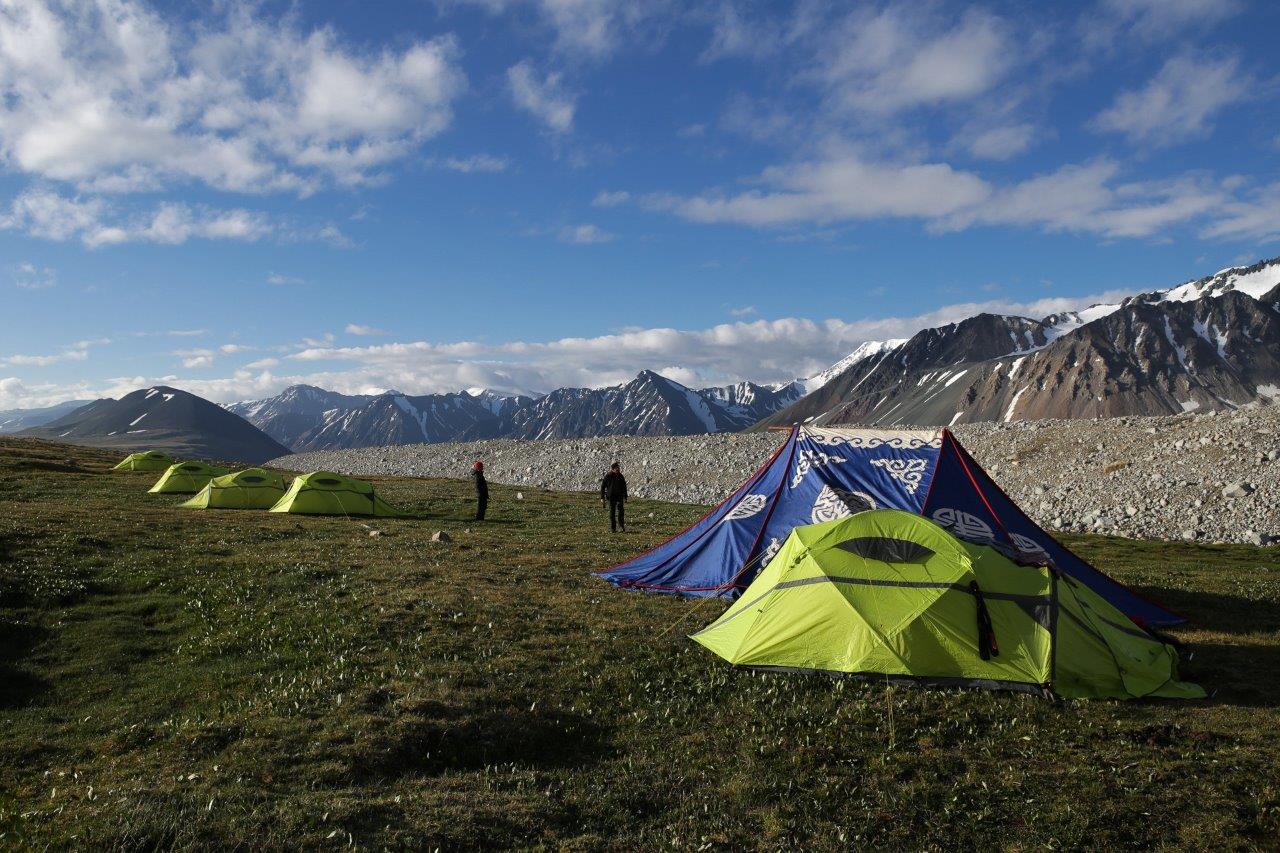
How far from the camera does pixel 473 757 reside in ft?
31.4

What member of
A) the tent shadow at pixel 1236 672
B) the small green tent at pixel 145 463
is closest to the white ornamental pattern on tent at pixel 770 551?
the tent shadow at pixel 1236 672

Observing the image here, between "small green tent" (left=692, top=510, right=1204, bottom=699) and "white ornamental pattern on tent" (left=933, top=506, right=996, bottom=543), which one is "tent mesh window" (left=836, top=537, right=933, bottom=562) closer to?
"small green tent" (left=692, top=510, right=1204, bottom=699)

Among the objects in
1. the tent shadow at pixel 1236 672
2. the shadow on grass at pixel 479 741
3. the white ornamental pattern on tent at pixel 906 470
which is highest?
the white ornamental pattern on tent at pixel 906 470

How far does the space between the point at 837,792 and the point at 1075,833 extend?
2367mm

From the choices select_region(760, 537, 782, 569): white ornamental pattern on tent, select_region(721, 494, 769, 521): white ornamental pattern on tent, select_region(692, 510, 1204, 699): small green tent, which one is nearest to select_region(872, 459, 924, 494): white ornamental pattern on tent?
select_region(721, 494, 769, 521): white ornamental pattern on tent

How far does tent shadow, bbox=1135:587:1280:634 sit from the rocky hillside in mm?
17438

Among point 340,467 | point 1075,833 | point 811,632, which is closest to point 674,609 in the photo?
point 811,632

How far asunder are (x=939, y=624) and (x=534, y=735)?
21.8 ft

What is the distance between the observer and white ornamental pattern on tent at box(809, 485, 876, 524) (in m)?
16.8

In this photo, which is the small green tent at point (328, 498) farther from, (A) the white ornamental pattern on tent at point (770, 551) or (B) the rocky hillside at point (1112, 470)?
(B) the rocky hillside at point (1112, 470)

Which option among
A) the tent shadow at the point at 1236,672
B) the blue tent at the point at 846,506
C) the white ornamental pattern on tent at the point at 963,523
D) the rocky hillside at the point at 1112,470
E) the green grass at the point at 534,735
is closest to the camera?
the green grass at the point at 534,735

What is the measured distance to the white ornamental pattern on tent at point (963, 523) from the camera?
51.4 ft

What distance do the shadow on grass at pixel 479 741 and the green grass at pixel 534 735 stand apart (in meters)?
0.04

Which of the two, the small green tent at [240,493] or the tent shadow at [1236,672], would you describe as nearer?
the tent shadow at [1236,672]
